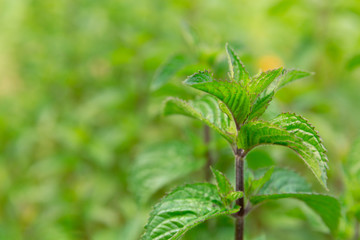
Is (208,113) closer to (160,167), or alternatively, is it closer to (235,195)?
(235,195)

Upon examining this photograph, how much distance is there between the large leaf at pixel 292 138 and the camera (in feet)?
1.92

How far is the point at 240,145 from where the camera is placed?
2.20ft

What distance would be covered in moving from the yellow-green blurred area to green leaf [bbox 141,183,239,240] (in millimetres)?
399

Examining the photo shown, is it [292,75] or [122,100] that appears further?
[122,100]

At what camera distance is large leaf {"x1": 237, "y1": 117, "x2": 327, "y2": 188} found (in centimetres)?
59

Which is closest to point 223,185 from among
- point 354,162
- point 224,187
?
point 224,187

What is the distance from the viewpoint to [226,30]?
2119 mm

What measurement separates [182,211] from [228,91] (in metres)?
0.21

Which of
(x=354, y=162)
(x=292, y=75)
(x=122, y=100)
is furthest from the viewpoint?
(x=122, y=100)

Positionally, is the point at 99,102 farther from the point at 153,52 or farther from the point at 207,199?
the point at 207,199

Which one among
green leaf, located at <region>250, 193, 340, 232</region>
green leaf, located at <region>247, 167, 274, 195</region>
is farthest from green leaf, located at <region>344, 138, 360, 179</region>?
green leaf, located at <region>247, 167, 274, 195</region>

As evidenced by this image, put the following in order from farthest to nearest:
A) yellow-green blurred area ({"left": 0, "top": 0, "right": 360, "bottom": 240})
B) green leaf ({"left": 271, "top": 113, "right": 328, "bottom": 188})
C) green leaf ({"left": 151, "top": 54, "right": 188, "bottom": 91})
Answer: yellow-green blurred area ({"left": 0, "top": 0, "right": 360, "bottom": 240}) < green leaf ({"left": 151, "top": 54, "right": 188, "bottom": 91}) < green leaf ({"left": 271, "top": 113, "right": 328, "bottom": 188})

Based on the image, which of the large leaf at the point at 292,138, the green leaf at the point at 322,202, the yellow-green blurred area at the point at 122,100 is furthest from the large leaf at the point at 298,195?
the yellow-green blurred area at the point at 122,100

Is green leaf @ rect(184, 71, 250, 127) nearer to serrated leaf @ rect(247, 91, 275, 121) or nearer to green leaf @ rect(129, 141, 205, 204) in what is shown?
serrated leaf @ rect(247, 91, 275, 121)
